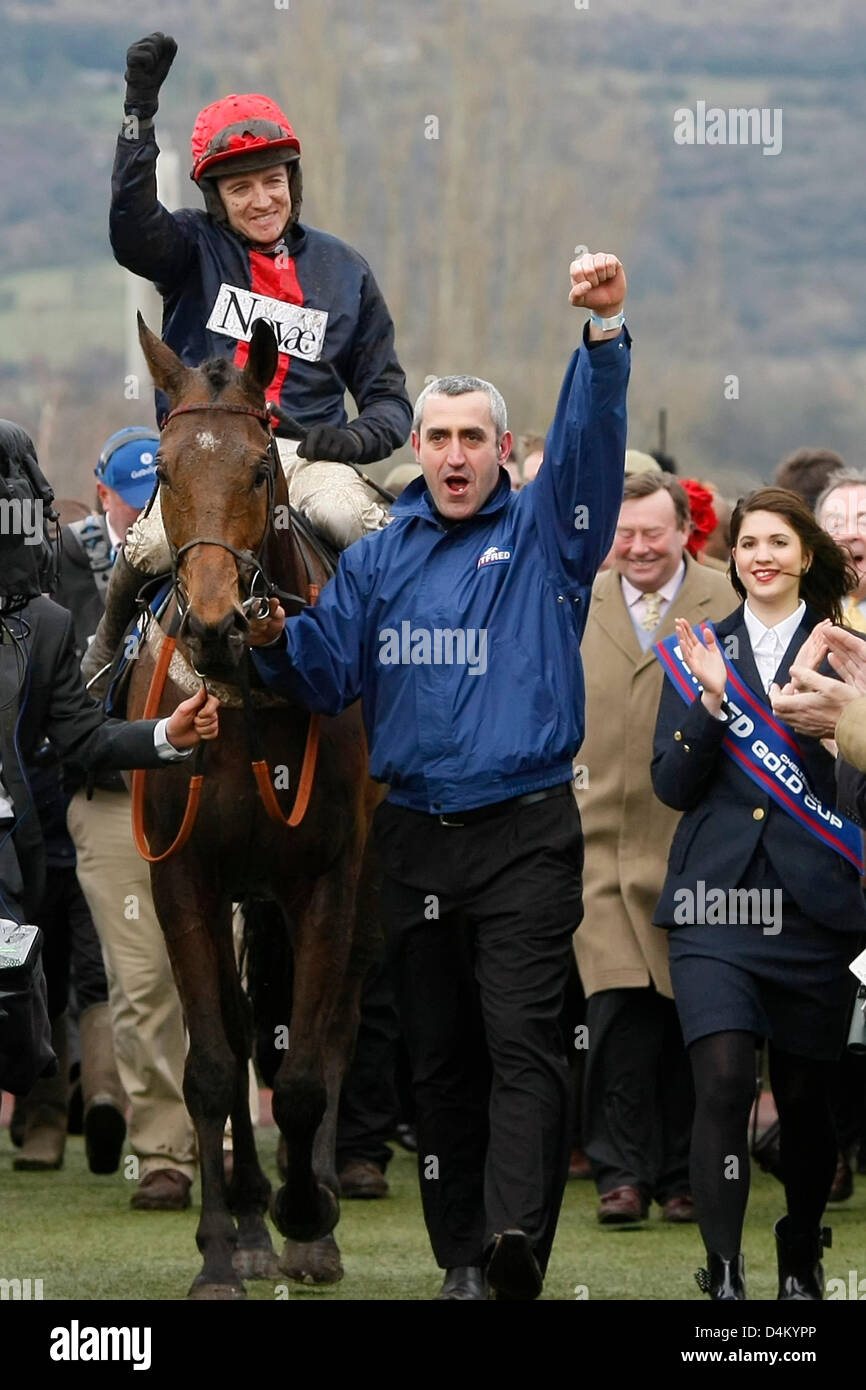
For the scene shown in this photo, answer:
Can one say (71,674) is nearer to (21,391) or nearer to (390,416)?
(390,416)

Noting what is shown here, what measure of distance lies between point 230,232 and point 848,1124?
4271mm

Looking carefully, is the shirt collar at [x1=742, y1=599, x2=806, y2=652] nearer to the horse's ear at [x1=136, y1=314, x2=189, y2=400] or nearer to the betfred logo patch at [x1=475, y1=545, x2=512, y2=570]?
the betfred logo patch at [x1=475, y1=545, x2=512, y2=570]

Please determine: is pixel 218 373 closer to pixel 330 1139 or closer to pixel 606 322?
pixel 606 322

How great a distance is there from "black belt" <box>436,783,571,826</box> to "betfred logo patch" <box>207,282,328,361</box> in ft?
5.94

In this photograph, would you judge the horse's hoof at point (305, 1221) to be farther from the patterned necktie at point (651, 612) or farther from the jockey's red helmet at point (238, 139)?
the jockey's red helmet at point (238, 139)

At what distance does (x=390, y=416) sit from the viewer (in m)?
8.41

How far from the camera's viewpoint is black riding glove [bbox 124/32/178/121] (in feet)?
25.1

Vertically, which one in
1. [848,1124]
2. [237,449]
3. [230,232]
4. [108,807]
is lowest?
[848,1124]

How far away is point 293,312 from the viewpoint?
828 cm

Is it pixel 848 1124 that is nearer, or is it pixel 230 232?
pixel 230 232

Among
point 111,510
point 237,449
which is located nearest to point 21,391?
point 111,510

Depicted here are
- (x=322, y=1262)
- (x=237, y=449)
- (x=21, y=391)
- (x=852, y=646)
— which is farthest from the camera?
(x=21, y=391)

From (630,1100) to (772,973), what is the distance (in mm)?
2327

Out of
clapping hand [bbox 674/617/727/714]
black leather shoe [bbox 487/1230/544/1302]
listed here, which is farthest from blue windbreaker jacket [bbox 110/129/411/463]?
black leather shoe [bbox 487/1230/544/1302]
